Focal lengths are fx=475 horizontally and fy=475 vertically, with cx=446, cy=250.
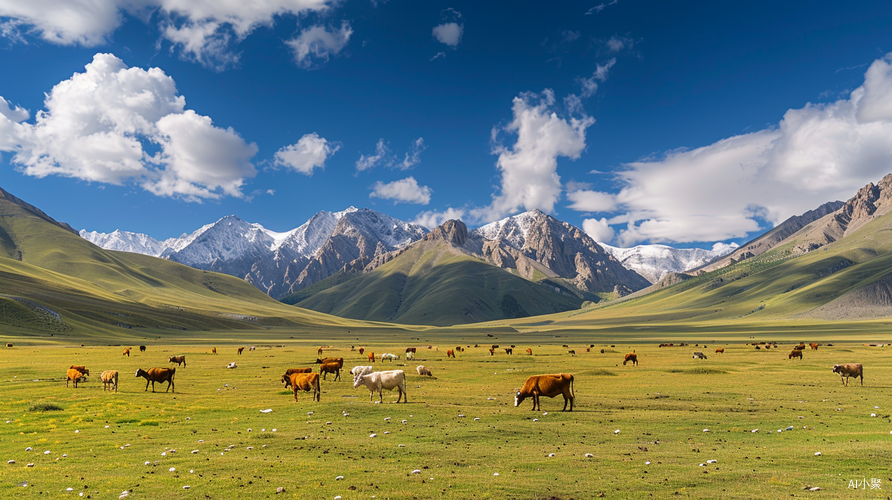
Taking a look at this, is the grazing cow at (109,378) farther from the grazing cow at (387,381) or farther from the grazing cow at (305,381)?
the grazing cow at (387,381)

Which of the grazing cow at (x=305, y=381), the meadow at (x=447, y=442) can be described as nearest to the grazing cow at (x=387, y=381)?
the meadow at (x=447, y=442)

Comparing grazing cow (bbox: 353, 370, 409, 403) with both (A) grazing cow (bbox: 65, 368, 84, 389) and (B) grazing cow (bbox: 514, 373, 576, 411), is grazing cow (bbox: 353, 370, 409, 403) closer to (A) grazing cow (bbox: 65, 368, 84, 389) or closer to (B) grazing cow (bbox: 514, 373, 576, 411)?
(B) grazing cow (bbox: 514, 373, 576, 411)

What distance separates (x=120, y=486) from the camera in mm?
14961

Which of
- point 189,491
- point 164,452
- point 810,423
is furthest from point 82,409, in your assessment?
point 810,423

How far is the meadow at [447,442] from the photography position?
1488cm

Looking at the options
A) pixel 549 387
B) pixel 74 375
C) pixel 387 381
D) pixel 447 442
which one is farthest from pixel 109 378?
pixel 549 387

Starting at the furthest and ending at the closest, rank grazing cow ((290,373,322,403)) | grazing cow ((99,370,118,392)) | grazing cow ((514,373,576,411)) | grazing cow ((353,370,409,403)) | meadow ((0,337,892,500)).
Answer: grazing cow ((99,370,118,392)), grazing cow ((290,373,322,403)), grazing cow ((353,370,409,403)), grazing cow ((514,373,576,411)), meadow ((0,337,892,500))

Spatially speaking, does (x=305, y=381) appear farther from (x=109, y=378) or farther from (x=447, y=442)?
(x=447, y=442)

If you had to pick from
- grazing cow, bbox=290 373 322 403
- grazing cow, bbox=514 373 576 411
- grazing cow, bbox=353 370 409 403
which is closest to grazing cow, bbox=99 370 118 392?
grazing cow, bbox=290 373 322 403

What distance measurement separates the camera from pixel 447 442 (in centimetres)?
2119

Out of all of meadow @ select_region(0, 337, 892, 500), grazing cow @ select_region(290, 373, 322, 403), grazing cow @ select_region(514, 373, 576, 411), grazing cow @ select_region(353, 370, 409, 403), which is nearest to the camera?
meadow @ select_region(0, 337, 892, 500)

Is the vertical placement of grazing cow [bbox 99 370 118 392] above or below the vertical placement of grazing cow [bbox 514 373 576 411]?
below

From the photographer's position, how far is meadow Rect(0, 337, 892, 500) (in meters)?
14.9

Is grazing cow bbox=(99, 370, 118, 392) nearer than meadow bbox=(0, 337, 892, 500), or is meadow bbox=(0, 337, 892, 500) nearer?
meadow bbox=(0, 337, 892, 500)
